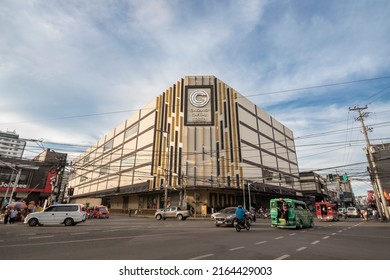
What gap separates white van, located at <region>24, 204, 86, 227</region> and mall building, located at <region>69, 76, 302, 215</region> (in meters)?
13.2

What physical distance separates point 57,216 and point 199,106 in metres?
28.4

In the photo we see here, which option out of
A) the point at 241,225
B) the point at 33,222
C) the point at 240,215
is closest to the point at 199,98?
the point at 240,215

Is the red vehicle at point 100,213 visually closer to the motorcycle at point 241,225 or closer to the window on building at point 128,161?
the window on building at point 128,161

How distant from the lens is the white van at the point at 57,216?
1893cm

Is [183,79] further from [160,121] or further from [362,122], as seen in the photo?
[362,122]

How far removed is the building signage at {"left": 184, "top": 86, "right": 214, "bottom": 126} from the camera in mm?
41100

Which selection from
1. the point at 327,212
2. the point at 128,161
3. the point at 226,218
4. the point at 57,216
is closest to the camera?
the point at 57,216

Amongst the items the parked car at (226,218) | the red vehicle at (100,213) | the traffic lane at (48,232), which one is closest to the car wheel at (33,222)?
the traffic lane at (48,232)

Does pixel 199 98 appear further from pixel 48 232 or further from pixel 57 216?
pixel 48 232

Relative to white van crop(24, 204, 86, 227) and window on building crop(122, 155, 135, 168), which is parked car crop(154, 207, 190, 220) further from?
window on building crop(122, 155, 135, 168)

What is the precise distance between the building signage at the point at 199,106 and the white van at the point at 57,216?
24.5 metres

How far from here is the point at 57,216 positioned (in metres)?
19.2

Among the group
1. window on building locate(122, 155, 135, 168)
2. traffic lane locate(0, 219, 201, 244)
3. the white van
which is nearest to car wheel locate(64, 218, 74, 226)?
the white van

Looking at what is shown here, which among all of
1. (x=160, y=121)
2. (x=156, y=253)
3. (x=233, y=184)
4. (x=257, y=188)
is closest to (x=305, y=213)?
(x=156, y=253)
